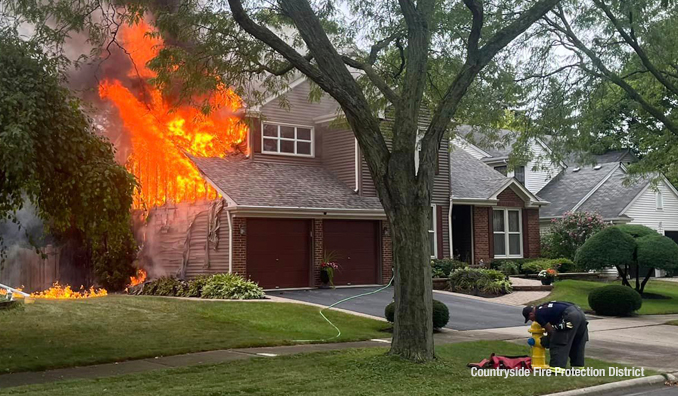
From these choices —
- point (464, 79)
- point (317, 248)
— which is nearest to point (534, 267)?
point (317, 248)

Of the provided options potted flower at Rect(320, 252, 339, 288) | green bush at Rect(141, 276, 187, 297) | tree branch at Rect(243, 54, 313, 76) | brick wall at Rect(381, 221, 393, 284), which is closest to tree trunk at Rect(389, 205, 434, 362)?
tree branch at Rect(243, 54, 313, 76)

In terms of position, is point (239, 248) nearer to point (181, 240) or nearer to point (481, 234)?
point (181, 240)

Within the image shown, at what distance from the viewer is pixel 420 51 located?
11859 millimetres

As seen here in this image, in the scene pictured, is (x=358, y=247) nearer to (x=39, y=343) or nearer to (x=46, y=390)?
(x=39, y=343)

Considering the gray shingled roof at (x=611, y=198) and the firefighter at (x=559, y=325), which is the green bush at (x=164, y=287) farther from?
the gray shingled roof at (x=611, y=198)

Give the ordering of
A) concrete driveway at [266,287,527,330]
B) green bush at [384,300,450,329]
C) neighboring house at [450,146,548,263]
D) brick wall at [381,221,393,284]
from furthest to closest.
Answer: neighboring house at [450,146,548,263] < brick wall at [381,221,393,284] < concrete driveway at [266,287,527,330] < green bush at [384,300,450,329]

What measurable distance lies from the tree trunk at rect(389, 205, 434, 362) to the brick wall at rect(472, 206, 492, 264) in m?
20.0

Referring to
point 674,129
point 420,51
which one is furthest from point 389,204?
point 674,129

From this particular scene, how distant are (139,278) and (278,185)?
20.4 ft

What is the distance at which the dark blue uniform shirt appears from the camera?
10.6 meters

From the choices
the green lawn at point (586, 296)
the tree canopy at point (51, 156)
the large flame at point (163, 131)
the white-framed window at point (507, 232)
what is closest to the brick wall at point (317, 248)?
the large flame at point (163, 131)

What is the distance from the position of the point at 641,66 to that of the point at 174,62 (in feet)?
44.5

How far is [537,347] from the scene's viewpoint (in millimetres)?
10758

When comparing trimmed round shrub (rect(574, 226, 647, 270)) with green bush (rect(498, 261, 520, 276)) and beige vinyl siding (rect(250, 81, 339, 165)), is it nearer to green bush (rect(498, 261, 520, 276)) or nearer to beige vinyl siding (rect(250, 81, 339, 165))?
green bush (rect(498, 261, 520, 276))
